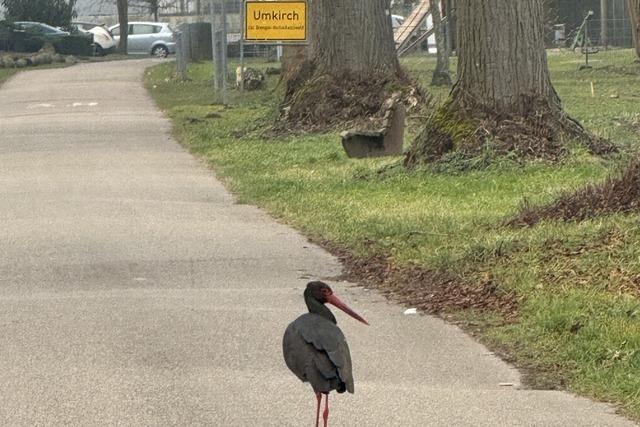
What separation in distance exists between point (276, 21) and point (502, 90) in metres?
10.9

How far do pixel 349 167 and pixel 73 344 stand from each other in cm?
900

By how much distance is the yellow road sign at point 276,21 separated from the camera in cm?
2605

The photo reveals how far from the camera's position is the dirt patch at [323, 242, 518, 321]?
9.33 metres

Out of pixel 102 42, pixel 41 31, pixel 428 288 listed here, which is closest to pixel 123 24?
pixel 102 42

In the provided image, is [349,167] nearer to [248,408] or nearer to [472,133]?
[472,133]

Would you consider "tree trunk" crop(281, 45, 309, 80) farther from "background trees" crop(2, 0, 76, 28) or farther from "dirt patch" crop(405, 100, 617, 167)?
"background trees" crop(2, 0, 76, 28)

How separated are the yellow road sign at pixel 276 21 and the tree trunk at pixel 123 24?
3216 cm

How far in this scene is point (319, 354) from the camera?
5867 mm

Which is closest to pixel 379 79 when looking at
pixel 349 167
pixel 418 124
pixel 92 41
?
pixel 418 124

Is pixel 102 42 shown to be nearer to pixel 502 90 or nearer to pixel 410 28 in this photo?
pixel 410 28

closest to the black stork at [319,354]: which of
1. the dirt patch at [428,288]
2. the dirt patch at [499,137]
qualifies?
the dirt patch at [428,288]

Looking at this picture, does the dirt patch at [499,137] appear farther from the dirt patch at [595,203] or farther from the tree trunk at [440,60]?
the tree trunk at [440,60]

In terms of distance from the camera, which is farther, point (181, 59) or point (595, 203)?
point (181, 59)

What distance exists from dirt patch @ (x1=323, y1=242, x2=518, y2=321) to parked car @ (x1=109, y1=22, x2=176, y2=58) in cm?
5013
